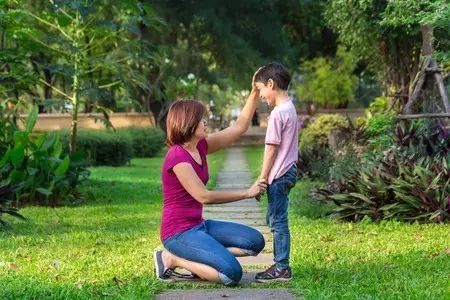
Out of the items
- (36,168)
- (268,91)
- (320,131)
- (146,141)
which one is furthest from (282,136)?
(146,141)

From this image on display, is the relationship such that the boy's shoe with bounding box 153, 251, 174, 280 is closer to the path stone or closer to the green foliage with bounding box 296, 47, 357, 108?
the path stone

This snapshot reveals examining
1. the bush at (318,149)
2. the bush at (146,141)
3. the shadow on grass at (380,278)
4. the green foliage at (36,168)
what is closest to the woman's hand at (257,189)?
the shadow on grass at (380,278)

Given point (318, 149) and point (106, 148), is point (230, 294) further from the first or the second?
point (106, 148)

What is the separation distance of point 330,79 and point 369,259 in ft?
89.5

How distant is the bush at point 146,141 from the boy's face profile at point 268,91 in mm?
20211

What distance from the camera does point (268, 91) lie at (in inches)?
222

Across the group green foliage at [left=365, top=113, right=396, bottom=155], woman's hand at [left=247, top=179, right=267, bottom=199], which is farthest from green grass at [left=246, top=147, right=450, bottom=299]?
green foliage at [left=365, top=113, right=396, bottom=155]

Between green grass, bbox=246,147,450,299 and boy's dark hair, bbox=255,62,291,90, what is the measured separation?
54.7 inches

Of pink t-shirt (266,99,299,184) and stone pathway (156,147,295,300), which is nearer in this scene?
stone pathway (156,147,295,300)

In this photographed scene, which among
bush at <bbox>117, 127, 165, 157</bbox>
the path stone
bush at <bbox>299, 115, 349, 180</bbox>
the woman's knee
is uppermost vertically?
the woman's knee

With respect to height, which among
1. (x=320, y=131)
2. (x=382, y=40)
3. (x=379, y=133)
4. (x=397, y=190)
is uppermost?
(x=382, y=40)

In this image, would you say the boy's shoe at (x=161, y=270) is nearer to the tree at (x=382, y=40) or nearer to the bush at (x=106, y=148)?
the tree at (x=382, y=40)

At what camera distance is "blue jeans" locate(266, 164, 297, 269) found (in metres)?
5.57

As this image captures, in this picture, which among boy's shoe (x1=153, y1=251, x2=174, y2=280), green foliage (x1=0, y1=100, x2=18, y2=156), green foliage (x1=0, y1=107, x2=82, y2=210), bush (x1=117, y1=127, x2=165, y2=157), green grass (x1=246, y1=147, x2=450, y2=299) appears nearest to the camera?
green grass (x1=246, y1=147, x2=450, y2=299)
